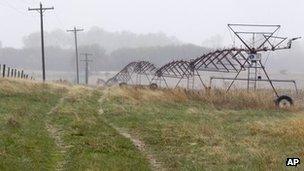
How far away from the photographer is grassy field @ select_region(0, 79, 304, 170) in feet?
46.7

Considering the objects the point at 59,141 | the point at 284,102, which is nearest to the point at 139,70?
the point at 284,102

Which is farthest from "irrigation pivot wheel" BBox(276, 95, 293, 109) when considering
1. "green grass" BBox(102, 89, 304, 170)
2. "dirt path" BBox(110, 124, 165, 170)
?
"dirt path" BBox(110, 124, 165, 170)

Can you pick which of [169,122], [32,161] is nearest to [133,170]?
[32,161]

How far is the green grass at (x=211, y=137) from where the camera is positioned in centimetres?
1482

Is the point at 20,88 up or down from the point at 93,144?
up

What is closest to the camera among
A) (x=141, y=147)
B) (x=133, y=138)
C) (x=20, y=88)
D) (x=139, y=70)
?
(x=141, y=147)

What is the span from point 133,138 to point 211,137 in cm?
274

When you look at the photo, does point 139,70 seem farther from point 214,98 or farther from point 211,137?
point 211,137

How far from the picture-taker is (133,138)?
19.3 m

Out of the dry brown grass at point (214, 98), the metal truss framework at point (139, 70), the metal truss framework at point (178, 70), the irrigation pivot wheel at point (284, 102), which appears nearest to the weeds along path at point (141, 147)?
the dry brown grass at point (214, 98)

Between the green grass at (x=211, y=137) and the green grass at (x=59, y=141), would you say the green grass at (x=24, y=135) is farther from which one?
the green grass at (x=211, y=137)

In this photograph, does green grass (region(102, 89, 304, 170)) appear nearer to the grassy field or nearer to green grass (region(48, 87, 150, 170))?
the grassy field

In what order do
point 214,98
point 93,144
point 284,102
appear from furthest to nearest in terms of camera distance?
point 214,98, point 284,102, point 93,144

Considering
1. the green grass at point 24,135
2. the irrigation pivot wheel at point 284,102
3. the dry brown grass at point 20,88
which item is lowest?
the irrigation pivot wheel at point 284,102
